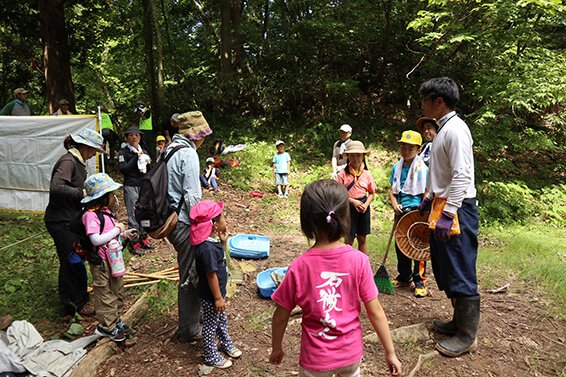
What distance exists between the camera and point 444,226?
3.03 metres

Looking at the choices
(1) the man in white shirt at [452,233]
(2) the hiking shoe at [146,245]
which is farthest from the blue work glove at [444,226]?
(2) the hiking shoe at [146,245]

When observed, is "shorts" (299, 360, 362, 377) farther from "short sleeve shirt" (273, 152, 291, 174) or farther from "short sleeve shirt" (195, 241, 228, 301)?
"short sleeve shirt" (273, 152, 291, 174)

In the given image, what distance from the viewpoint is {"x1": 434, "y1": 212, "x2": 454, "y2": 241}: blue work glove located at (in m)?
3.03

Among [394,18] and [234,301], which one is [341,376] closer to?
[234,301]

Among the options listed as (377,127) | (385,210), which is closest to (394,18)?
(377,127)

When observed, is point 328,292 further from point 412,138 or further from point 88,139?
point 88,139

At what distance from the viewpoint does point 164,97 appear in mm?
14617

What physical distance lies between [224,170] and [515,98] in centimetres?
783

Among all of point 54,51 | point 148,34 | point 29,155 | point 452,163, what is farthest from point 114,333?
point 148,34

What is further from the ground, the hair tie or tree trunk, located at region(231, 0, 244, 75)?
tree trunk, located at region(231, 0, 244, 75)

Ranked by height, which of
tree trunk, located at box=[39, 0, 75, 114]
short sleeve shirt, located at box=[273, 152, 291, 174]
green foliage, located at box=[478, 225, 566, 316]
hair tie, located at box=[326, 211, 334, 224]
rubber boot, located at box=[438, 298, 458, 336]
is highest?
tree trunk, located at box=[39, 0, 75, 114]

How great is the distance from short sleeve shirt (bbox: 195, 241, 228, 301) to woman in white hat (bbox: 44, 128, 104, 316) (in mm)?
1693

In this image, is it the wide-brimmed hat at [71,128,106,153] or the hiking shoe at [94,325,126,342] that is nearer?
the hiking shoe at [94,325,126,342]

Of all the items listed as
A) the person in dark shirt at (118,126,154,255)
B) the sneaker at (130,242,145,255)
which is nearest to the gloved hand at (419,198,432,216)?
the person in dark shirt at (118,126,154,255)
